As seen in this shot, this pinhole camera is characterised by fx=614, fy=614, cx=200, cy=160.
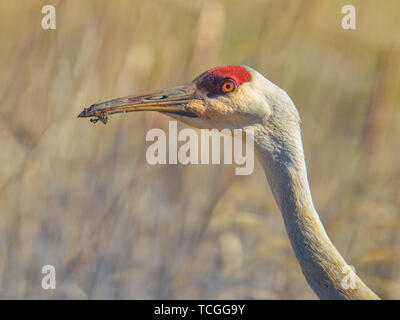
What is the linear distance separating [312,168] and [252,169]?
1.63ft

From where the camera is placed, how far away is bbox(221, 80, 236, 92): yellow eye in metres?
2.71

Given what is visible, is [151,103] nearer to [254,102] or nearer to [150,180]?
[254,102]

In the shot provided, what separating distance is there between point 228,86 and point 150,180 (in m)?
1.69

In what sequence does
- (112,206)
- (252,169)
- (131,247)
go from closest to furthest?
(112,206)
(131,247)
(252,169)

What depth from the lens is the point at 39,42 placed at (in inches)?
145

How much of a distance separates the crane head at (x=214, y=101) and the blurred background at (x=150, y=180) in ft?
3.50

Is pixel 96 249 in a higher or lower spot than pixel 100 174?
lower

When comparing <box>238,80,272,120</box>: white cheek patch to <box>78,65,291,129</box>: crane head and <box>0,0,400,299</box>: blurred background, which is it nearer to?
<box>78,65,291,129</box>: crane head

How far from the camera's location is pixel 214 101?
8.95 ft

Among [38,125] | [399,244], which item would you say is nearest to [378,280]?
[399,244]

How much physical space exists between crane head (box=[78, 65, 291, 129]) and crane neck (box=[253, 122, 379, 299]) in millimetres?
152

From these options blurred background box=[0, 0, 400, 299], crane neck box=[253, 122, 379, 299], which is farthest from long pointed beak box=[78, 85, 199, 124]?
blurred background box=[0, 0, 400, 299]
